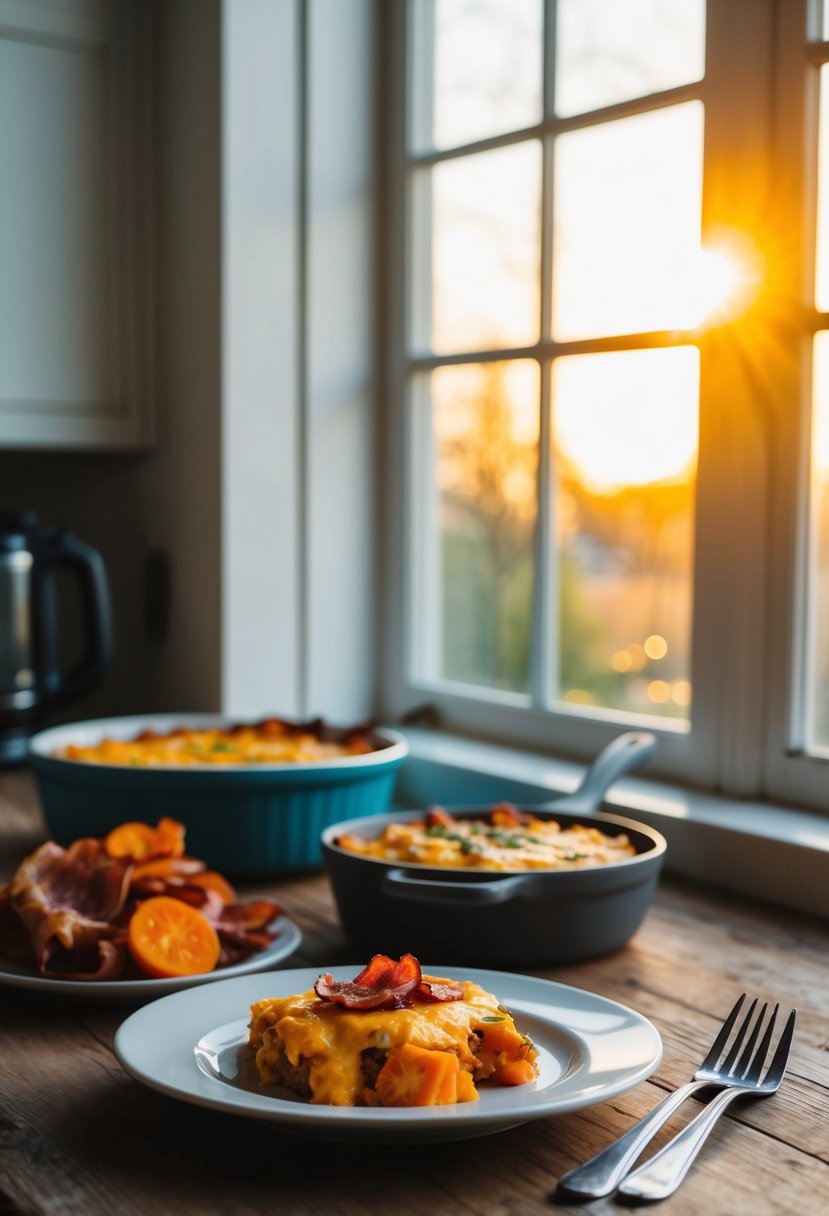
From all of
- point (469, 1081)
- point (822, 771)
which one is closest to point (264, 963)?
point (469, 1081)

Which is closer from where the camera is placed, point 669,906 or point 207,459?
point 669,906

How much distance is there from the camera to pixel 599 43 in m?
1.63

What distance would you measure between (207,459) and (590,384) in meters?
0.56

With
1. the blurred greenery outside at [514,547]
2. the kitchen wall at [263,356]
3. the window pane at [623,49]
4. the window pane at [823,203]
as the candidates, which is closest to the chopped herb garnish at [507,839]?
the blurred greenery outside at [514,547]

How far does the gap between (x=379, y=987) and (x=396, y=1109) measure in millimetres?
92

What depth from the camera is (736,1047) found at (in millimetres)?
891

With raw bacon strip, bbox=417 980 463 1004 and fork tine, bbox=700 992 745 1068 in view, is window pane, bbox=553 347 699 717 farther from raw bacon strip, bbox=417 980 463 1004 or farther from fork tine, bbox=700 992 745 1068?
raw bacon strip, bbox=417 980 463 1004

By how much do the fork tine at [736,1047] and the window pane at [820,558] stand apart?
0.51m

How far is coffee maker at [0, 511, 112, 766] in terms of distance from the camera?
73.2 inches

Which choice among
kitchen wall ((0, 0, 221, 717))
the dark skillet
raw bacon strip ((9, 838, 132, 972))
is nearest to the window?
kitchen wall ((0, 0, 221, 717))

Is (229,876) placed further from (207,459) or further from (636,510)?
(636,510)

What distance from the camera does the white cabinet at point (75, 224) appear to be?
1852mm

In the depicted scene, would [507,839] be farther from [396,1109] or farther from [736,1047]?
[396,1109]

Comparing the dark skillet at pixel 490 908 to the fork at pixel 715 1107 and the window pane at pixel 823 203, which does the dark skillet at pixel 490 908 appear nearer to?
the fork at pixel 715 1107
